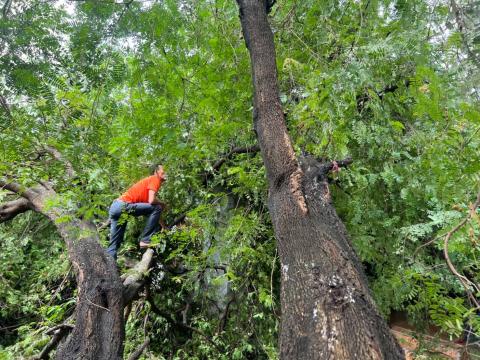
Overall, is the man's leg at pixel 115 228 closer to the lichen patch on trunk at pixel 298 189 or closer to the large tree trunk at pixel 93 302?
the large tree trunk at pixel 93 302

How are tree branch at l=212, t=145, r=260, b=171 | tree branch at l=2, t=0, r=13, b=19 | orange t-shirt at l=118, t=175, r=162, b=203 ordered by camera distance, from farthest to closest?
orange t-shirt at l=118, t=175, r=162, b=203 → tree branch at l=212, t=145, r=260, b=171 → tree branch at l=2, t=0, r=13, b=19

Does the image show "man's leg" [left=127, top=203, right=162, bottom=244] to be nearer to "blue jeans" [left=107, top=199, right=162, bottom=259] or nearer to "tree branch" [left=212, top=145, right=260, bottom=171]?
"blue jeans" [left=107, top=199, right=162, bottom=259]

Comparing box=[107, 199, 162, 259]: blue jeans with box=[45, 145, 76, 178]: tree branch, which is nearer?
box=[45, 145, 76, 178]: tree branch

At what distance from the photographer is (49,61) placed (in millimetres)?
2436

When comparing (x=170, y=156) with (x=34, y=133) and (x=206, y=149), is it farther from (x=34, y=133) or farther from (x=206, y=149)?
(x=34, y=133)

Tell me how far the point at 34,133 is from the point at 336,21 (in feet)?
10.8

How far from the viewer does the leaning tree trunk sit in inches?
54.5

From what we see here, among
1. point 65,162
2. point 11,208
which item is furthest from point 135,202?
point 11,208

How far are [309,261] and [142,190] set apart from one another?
297 centimetres

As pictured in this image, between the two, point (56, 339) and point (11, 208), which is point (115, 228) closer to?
point (56, 339)

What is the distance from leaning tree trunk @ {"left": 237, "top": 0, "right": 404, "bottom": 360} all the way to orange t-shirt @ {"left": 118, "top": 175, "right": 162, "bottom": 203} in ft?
6.90

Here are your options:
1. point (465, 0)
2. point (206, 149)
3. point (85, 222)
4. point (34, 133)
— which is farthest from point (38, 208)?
point (465, 0)

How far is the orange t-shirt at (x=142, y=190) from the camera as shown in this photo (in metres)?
4.14

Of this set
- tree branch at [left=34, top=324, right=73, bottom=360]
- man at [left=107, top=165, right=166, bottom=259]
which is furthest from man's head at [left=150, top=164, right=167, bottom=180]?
tree branch at [left=34, top=324, right=73, bottom=360]
